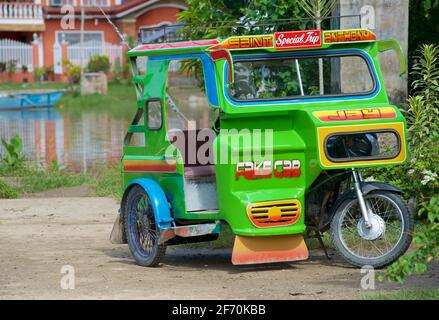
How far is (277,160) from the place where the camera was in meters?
8.17

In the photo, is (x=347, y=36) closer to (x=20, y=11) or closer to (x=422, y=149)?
(x=422, y=149)

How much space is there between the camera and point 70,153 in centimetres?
2052

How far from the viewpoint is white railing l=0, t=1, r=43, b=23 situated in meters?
45.2

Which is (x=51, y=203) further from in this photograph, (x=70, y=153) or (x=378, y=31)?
(x=70, y=153)

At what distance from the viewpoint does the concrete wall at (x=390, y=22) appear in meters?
11.5

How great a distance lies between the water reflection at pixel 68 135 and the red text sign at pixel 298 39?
9.39m

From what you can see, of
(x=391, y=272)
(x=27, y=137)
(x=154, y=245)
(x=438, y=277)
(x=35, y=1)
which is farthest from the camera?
(x=35, y=1)

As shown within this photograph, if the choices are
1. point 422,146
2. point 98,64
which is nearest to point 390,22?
point 422,146

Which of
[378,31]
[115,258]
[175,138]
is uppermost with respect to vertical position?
[378,31]

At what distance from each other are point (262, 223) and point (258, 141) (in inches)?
24.8

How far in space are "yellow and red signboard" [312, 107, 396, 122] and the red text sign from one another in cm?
70

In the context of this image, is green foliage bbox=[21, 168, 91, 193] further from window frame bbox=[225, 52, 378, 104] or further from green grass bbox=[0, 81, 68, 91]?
green grass bbox=[0, 81, 68, 91]

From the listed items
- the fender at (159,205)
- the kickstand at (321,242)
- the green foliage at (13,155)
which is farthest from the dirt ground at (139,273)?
the green foliage at (13,155)

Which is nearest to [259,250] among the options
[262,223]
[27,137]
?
[262,223]
